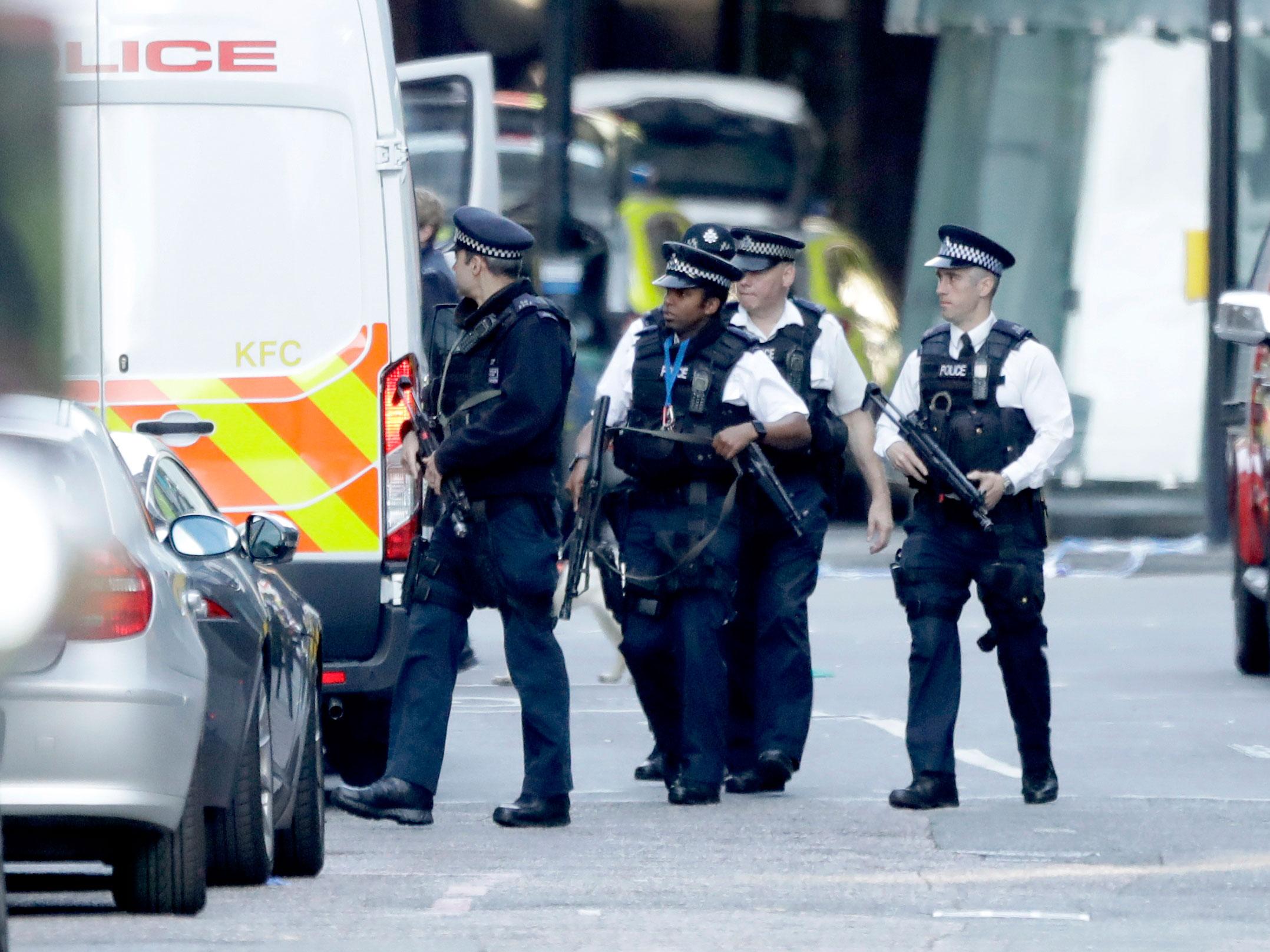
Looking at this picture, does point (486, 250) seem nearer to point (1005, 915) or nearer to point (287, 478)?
point (287, 478)

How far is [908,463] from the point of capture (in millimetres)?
7359

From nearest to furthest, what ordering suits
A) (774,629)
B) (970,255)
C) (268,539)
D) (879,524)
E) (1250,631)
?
(268,539) < (970,255) < (879,524) < (774,629) < (1250,631)

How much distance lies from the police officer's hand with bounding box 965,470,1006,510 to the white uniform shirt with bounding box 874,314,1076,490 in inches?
1.2

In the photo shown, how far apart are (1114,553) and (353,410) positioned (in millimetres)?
10309

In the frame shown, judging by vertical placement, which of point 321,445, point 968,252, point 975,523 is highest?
point 968,252

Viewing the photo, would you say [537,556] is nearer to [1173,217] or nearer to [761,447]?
[761,447]

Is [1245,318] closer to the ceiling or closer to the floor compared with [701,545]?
closer to the ceiling

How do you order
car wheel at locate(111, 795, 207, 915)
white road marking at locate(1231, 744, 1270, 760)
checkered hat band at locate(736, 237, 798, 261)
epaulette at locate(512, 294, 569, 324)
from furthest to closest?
white road marking at locate(1231, 744, 1270, 760), checkered hat band at locate(736, 237, 798, 261), epaulette at locate(512, 294, 569, 324), car wheel at locate(111, 795, 207, 915)

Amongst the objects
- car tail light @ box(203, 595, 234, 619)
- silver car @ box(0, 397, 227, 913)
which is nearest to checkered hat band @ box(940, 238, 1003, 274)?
car tail light @ box(203, 595, 234, 619)

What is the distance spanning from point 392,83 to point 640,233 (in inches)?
485

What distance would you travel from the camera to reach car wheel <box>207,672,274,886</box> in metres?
5.32

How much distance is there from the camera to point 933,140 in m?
19.9

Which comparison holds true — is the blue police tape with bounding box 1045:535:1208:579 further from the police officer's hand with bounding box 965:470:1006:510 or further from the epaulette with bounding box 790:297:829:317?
the police officer's hand with bounding box 965:470:1006:510

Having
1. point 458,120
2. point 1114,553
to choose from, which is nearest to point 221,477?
point 458,120
